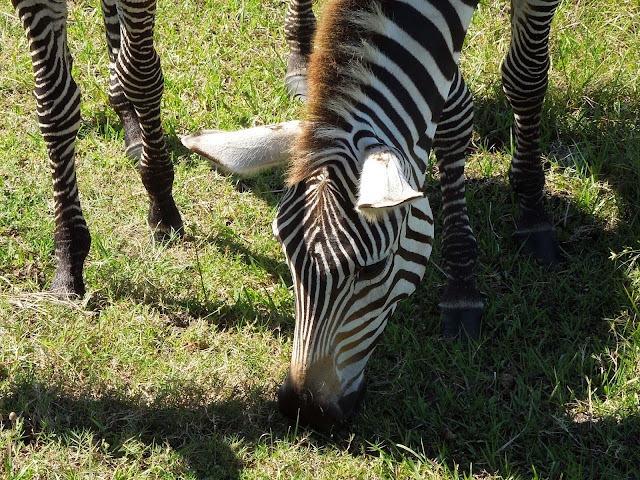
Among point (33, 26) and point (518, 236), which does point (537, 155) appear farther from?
point (33, 26)

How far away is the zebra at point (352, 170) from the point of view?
11.9ft

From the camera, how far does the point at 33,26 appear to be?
4.76m

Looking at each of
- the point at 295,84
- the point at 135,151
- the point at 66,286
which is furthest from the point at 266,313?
the point at 295,84

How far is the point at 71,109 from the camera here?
4.98 m

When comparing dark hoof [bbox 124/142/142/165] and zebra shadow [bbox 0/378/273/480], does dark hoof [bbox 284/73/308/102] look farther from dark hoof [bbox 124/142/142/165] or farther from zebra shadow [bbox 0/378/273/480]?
zebra shadow [bbox 0/378/273/480]

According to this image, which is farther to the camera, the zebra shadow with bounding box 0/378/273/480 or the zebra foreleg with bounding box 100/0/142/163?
the zebra foreleg with bounding box 100/0/142/163

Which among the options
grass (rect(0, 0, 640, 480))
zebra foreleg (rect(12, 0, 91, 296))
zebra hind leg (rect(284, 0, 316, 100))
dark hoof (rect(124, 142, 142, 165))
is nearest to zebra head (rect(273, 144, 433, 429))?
grass (rect(0, 0, 640, 480))

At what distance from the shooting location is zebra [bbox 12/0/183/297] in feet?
15.9

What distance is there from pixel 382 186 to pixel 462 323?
1992mm

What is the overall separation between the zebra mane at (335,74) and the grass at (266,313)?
159cm

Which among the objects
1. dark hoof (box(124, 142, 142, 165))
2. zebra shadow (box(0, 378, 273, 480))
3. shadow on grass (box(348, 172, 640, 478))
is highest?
dark hoof (box(124, 142, 142, 165))

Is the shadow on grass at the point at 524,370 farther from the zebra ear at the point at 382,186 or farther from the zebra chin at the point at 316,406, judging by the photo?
the zebra ear at the point at 382,186

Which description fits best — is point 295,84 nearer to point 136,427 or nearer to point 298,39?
point 298,39

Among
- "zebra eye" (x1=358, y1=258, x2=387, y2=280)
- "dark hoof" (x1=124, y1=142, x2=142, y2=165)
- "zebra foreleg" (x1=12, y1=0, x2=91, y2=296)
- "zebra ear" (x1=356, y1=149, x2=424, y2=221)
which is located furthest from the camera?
"dark hoof" (x1=124, y1=142, x2=142, y2=165)
